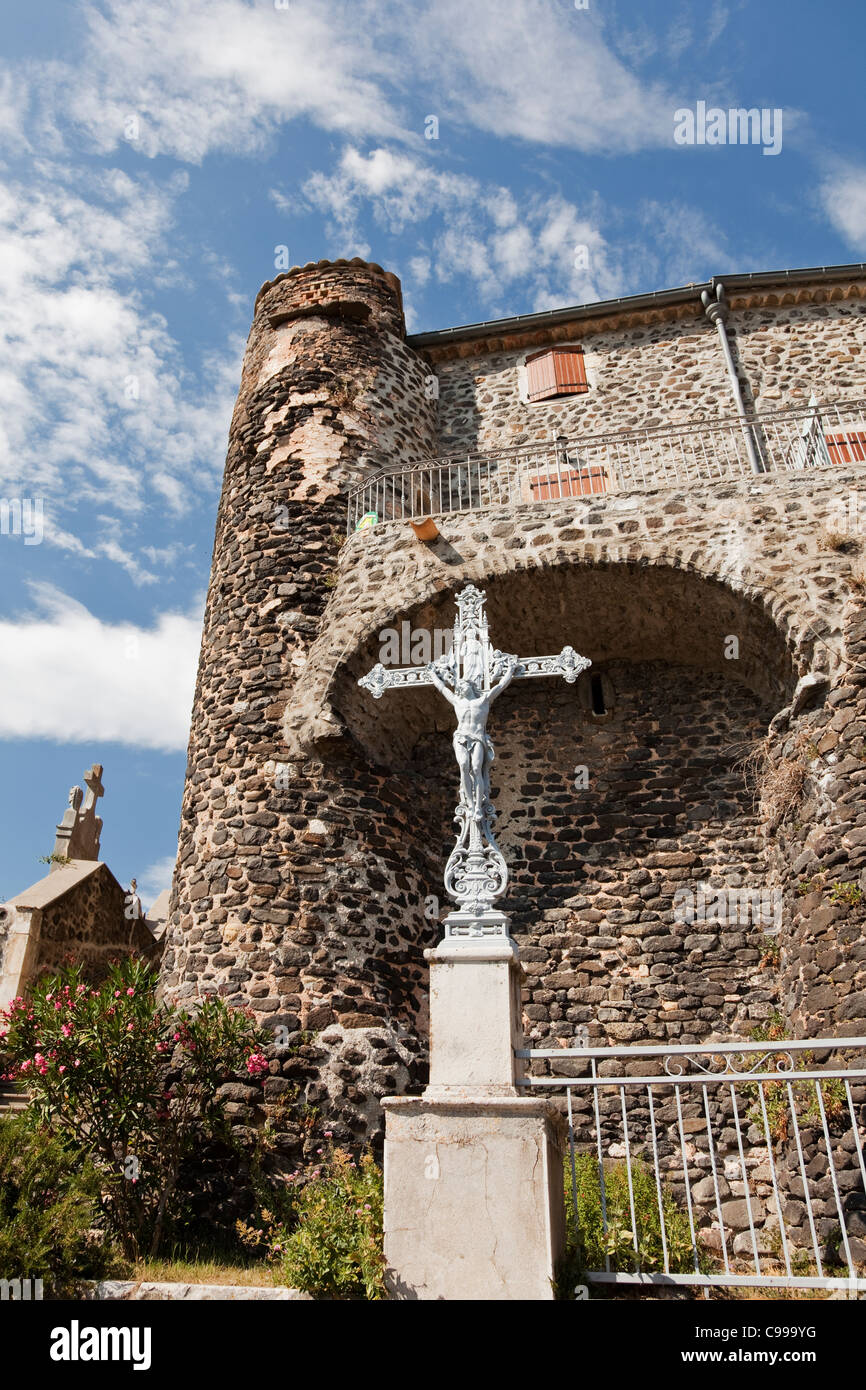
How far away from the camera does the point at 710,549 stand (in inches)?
353

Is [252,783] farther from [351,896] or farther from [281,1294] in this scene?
[281,1294]

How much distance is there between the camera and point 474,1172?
4.09 metres

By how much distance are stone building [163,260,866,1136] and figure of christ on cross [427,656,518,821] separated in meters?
3.64

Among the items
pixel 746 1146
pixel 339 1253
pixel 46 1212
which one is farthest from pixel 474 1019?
pixel 746 1146

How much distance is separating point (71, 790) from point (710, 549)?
11.8 meters

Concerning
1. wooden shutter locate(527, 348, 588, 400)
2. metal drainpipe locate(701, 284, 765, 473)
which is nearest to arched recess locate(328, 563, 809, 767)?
metal drainpipe locate(701, 284, 765, 473)

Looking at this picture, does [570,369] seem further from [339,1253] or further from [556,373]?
[339,1253]

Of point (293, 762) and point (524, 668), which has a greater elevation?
point (293, 762)

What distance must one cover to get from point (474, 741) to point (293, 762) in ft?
13.6

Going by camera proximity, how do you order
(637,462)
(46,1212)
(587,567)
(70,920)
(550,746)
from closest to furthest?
(46,1212), (587,567), (550,746), (637,462), (70,920)

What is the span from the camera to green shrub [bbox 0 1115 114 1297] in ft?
15.3

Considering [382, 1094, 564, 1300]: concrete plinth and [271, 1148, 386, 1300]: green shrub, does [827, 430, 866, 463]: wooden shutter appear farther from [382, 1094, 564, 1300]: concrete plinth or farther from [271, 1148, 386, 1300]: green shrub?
[271, 1148, 386, 1300]: green shrub
